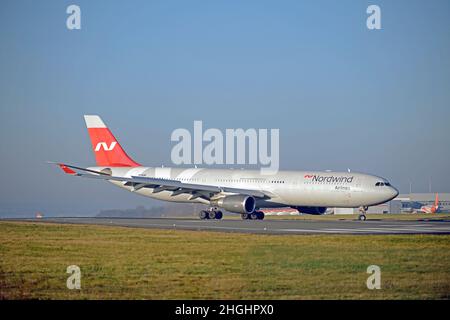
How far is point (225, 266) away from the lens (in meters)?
21.9

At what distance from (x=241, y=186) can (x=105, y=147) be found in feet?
49.5

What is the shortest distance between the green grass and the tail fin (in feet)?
111

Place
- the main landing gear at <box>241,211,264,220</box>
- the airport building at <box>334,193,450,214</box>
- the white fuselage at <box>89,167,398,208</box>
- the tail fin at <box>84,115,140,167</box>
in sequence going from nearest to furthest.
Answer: the white fuselage at <box>89,167,398,208</box> < the main landing gear at <box>241,211,264,220</box> < the tail fin at <box>84,115,140,167</box> < the airport building at <box>334,193,450,214</box>

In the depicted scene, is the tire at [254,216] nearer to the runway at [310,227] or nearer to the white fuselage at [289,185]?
the white fuselage at [289,185]

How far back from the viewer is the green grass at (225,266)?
17469 millimetres

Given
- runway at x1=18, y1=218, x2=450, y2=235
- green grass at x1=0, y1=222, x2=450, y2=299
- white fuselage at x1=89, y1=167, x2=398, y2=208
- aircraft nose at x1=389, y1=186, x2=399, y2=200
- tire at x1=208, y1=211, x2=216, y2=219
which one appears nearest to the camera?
green grass at x1=0, y1=222, x2=450, y2=299

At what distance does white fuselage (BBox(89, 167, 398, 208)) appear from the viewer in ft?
175

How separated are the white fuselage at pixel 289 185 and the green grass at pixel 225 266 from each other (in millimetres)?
19932

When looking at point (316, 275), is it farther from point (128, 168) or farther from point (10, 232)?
point (128, 168)

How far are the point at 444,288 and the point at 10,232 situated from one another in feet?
81.2

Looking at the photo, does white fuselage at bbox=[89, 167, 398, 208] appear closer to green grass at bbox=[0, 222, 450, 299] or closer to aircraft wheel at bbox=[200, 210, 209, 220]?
aircraft wheel at bbox=[200, 210, 209, 220]

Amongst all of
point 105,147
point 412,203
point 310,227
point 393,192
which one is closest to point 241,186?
point 393,192

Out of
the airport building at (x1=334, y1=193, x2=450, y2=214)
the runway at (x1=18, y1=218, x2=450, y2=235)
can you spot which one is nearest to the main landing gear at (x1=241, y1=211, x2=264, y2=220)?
the runway at (x1=18, y1=218, x2=450, y2=235)
